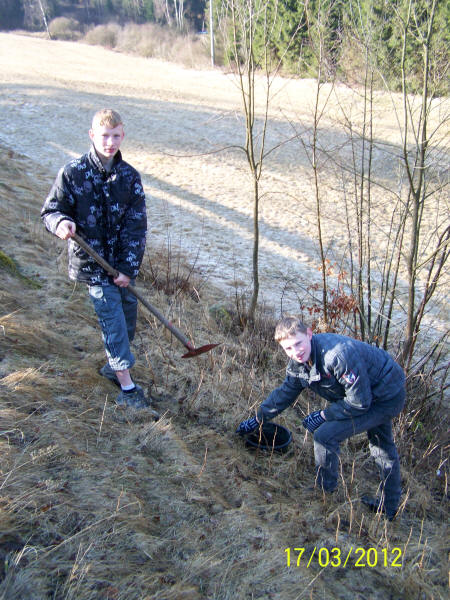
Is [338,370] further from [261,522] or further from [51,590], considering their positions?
[51,590]

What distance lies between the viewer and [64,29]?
4012 cm

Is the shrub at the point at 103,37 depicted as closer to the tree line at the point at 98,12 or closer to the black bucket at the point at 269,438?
the tree line at the point at 98,12

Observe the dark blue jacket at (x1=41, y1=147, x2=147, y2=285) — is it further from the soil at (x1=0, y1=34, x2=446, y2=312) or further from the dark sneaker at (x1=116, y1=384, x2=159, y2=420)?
the soil at (x1=0, y1=34, x2=446, y2=312)

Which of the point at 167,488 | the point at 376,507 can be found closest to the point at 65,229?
the point at 167,488

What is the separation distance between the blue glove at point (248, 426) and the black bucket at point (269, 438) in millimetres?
42

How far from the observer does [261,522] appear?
2766 mm

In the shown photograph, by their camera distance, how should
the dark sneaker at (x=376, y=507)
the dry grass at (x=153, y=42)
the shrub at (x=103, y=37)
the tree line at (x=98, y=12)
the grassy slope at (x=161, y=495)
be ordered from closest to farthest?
the grassy slope at (x=161, y=495) → the dark sneaker at (x=376, y=507) → the dry grass at (x=153, y=42) → the shrub at (x=103, y=37) → the tree line at (x=98, y=12)

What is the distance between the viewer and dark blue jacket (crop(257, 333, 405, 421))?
9.16ft

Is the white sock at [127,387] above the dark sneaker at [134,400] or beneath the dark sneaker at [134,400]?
above

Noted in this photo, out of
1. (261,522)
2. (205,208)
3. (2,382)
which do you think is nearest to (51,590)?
(261,522)

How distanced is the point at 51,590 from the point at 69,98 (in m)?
18.7

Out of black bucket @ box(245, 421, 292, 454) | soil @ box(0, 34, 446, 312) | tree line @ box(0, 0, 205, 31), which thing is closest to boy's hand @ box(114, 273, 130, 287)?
black bucket @ box(245, 421, 292, 454)
